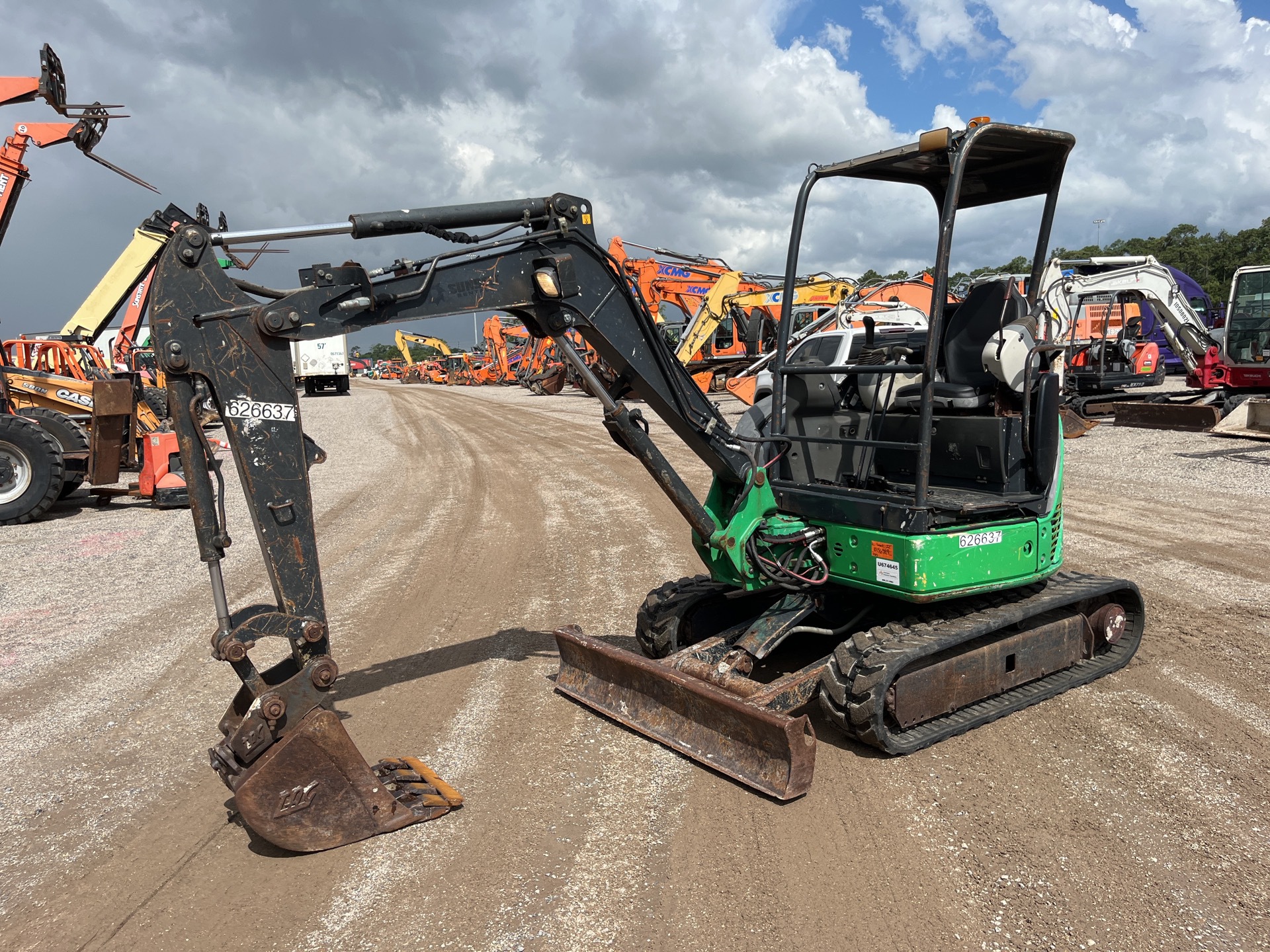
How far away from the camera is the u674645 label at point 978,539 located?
14.8 feet

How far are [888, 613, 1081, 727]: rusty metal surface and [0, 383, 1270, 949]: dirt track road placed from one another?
0.68 ft

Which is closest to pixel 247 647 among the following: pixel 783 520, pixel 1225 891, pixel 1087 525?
pixel 783 520

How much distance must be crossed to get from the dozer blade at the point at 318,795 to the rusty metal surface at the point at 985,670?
2.27 meters

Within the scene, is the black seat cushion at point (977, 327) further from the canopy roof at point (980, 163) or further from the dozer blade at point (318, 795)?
the dozer blade at point (318, 795)

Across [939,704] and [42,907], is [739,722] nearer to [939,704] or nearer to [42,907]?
[939,704]

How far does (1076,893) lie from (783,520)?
2.29 meters

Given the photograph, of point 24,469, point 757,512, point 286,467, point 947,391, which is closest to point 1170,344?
point 947,391

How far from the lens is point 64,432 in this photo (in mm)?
11938

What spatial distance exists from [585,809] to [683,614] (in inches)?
65.8

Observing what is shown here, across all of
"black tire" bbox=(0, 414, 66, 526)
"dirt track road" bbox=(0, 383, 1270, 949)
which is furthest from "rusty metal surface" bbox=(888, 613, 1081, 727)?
"black tire" bbox=(0, 414, 66, 526)

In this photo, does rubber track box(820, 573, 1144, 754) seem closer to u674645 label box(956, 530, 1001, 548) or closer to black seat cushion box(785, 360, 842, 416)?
u674645 label box(956, 530, 1001, 548)

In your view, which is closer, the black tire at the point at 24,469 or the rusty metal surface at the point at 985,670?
the rusty metal surface at the point at 985,670

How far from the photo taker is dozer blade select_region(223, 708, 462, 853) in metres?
3.45

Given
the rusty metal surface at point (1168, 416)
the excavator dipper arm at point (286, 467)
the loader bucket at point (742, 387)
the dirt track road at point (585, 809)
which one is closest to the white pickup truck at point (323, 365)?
the loader bucket at point (742, 387)
